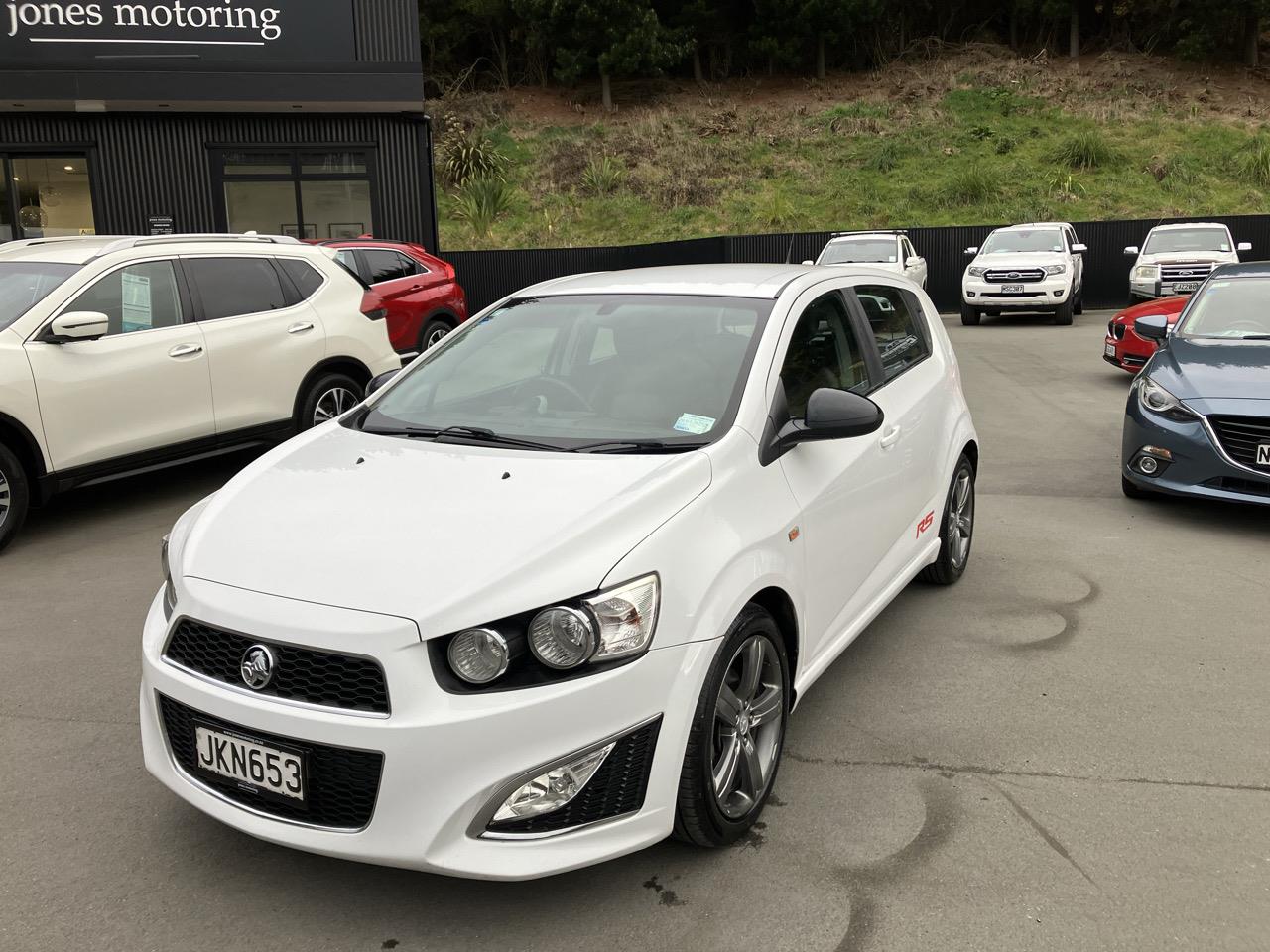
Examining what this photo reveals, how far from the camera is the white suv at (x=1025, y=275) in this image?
20.0 metres

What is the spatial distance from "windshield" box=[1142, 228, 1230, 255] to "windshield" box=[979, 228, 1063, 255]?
1713 millimetres

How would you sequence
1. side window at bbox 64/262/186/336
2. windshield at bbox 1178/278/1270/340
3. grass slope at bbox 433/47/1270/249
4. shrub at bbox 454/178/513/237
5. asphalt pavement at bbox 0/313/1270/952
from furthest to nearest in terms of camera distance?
grass slope at bbox 433/47/1270/249, shrub at bbox 454/178/513/237, windshield at bbox 1178/278/1270/340, side window at bbox 64/262/186/336, asphalt pavement at bbox 0/313/1270/952

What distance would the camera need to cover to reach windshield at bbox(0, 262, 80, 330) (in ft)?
22.8

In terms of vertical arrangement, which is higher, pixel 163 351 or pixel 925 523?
pixel 163 351

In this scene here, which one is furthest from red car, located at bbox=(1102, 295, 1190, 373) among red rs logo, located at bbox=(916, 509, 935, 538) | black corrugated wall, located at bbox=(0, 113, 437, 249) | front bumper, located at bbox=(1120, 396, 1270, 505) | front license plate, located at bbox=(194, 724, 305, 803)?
black corrugated wall, located at bbox=(0, 113, 437, 249)

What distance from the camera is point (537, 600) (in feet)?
9.11

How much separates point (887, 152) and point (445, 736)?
3797cm

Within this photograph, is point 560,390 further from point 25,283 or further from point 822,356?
point 25,283

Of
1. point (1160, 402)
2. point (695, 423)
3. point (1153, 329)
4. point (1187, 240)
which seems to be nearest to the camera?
point (695, 423)

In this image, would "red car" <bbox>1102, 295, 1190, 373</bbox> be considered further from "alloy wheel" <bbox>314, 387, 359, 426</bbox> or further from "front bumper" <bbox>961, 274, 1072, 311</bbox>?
"alloy wheel" <bbox>314, 387, 359, 426</bbox>

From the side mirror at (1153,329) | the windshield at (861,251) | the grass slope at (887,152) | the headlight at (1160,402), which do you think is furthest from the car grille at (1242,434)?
the grass slope at (887,152)

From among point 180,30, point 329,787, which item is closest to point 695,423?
point 329,787

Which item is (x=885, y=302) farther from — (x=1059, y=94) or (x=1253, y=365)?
(x=1059, y=94)

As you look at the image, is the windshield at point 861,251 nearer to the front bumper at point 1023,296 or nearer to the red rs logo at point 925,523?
the front bumper at point 1023,296
